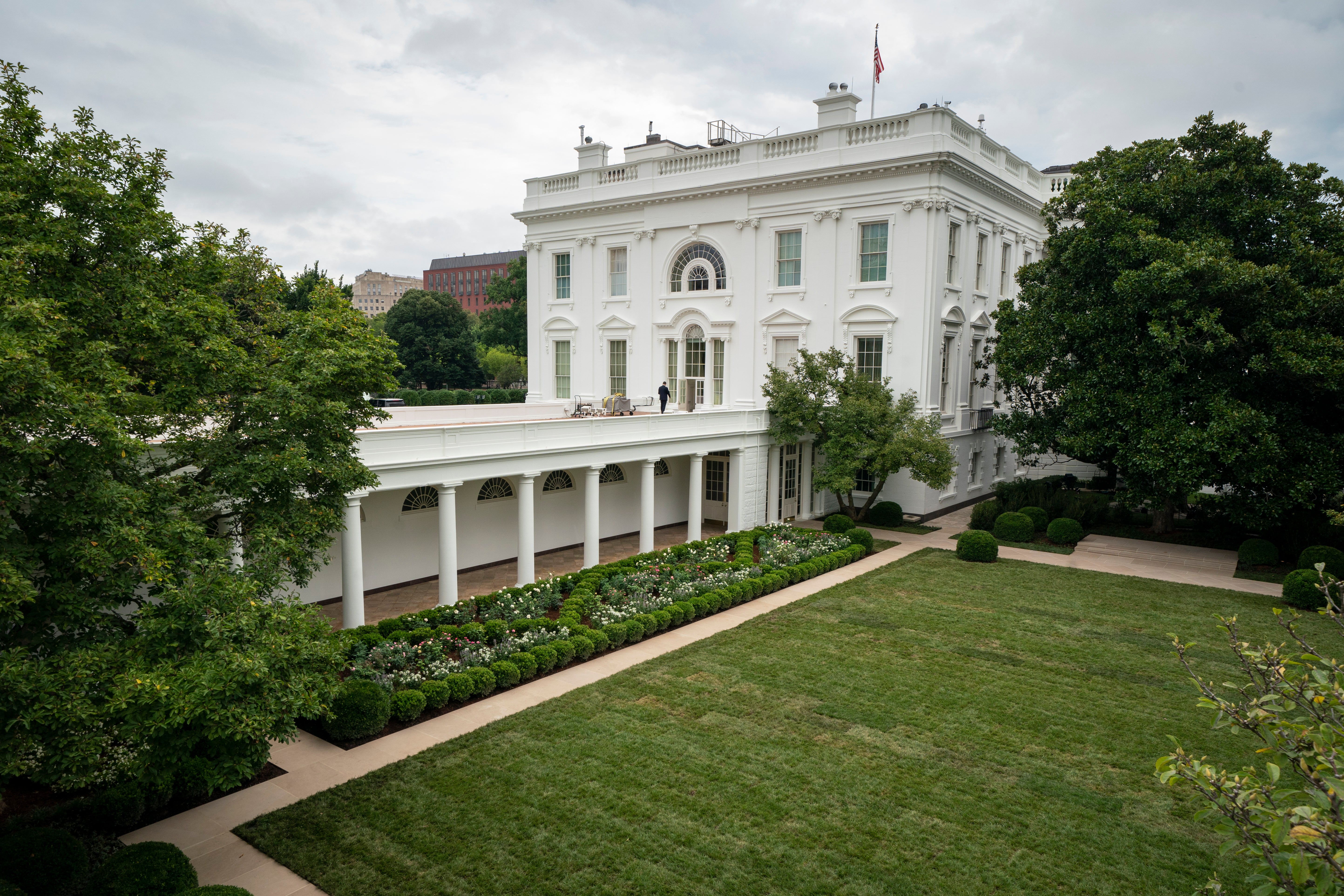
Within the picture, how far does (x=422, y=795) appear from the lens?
1057 centimetres

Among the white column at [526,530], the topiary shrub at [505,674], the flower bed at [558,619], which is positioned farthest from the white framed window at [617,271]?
the topiary shrub at [505,674]

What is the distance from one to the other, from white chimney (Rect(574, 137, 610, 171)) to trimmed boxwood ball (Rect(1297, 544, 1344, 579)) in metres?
30.3

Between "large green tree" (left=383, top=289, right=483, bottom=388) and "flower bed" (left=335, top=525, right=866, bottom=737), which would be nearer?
"flower bed" (left=335, top=525, right=866, bottom=737)

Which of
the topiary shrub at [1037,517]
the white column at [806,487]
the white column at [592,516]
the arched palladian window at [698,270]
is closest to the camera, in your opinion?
the white column at [592,516]

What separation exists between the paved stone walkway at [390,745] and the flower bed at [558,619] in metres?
0.32

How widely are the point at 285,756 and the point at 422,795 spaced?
2.72 m

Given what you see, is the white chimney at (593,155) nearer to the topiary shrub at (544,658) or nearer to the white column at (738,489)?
the white column at (738,489)

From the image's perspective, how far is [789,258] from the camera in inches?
1246

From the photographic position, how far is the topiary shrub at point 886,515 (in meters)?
29.5

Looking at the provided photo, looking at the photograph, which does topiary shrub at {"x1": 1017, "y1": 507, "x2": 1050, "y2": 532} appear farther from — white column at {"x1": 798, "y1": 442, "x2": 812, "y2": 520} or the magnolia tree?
the magnolia tree

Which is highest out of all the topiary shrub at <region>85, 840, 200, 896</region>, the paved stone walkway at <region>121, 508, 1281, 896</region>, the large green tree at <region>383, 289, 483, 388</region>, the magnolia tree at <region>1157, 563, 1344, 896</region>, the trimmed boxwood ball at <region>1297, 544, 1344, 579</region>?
the large green tree at <region>383, 289, 483, 388</region>

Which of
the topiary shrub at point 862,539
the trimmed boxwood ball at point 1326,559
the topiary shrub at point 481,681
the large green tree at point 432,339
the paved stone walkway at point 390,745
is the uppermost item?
the large green tree at point 432,339

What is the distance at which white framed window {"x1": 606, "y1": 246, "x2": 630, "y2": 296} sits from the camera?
36.3 metres

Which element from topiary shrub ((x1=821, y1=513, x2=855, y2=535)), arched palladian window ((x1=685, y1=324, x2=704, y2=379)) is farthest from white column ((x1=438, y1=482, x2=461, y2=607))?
arched palladian window ((x1=685, y1=324, x2=704, y2=379))
